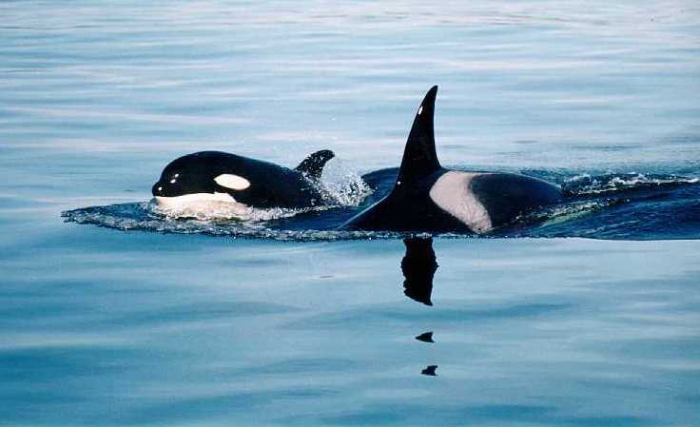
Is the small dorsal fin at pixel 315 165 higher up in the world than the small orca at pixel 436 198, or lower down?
higher up

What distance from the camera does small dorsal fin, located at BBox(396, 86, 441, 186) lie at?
1212 centimetres

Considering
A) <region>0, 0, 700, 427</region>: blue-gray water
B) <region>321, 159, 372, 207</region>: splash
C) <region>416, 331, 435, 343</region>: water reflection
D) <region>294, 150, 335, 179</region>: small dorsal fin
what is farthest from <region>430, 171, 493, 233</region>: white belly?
<region>416, 331, 435, 343</region>: water reflection

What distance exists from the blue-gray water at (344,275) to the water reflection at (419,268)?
8 cm

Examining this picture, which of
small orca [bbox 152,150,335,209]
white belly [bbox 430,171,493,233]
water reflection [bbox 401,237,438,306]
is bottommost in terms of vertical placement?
water reflection [bbox 401,237,438,306]

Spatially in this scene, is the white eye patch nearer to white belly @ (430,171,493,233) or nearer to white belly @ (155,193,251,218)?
white belly @ (155,193,251,218)

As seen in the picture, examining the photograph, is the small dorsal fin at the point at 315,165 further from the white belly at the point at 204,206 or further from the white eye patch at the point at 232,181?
the white belly at the point at 204,206

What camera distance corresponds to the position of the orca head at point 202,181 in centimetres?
1366

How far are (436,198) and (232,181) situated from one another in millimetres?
2229

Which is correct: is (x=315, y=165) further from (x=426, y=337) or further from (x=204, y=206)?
(x=426, y=337)

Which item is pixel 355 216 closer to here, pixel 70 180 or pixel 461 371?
pixel 70 180

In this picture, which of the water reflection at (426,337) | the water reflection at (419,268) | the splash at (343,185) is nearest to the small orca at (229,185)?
the splash at (343,185)

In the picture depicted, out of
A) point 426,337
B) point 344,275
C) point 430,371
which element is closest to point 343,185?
point 344,275

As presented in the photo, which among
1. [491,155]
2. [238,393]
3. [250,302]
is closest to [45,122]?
[491,155]

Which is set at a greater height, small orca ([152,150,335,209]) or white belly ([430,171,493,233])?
small orca ([152,150,335,209])
